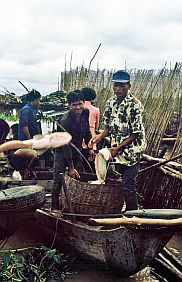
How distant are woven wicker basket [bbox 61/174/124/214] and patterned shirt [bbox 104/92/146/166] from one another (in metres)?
0.30

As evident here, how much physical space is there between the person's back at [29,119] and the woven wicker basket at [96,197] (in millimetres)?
1966

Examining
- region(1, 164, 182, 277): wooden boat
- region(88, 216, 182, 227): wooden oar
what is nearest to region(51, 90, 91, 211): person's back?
region(1, 164, 182, 277): wooden boat

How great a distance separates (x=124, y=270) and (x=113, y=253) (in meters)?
0.21

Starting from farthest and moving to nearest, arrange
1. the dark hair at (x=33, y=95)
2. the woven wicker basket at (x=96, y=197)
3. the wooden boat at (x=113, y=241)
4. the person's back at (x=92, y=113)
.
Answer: the dark hair at (x=33, y=95) < the person's back at (x=92, y=113) < the woven wicker basket at (x=96, y=197) < the wooden boat at (x=113, y=241)

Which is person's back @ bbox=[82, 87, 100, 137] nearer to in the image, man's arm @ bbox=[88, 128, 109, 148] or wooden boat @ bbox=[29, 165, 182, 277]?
man's arm @ bbox=[88, 128, 109, 148]

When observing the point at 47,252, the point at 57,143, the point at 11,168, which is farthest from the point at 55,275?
the point at 11,168

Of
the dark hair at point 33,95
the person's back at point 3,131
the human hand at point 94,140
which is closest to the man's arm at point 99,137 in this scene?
the human hand at point 94,140

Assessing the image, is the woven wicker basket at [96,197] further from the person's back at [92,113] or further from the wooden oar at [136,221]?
the person's back at [92,113]

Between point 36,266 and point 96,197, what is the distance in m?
0.89

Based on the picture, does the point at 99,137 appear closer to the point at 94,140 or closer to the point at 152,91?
the point at 94,140

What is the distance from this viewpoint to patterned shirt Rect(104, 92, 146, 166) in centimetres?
437

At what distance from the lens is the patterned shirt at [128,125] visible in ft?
14.3

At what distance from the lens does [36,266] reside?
13.5 feet

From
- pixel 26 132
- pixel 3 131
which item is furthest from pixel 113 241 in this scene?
pixel 3 131
